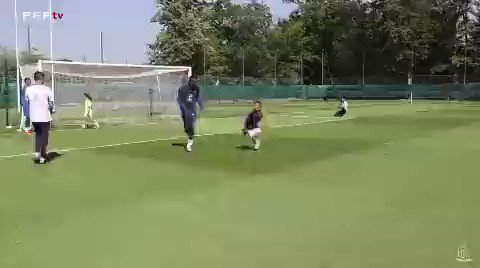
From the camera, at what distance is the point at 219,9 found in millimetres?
99250

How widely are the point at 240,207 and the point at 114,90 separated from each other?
60.6 ft

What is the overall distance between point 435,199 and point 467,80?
64.1 metres

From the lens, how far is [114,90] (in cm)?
2533

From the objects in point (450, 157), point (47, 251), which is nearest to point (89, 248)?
point (47, 251)

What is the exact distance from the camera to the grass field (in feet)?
18.9

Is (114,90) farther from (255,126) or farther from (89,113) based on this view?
(255,126)

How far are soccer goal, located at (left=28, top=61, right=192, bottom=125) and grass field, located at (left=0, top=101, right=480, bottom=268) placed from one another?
8692 millimetres

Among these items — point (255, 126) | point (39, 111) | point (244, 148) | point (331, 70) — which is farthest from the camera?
point (331, 70)

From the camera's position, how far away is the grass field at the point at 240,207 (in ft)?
18.9

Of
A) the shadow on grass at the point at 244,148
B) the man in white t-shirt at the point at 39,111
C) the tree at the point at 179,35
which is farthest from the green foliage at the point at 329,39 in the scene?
the man in white t-shirt at the point at 39,111

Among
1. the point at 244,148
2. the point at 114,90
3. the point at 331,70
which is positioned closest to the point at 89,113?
the point at 114,90

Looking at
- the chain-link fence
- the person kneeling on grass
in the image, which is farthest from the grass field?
the chain-link fence

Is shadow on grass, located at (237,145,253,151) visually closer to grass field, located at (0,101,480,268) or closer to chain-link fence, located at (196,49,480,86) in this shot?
→ grass field, located at (0,101,480,268)

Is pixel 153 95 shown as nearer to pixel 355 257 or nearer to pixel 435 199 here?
pixel 435 199
